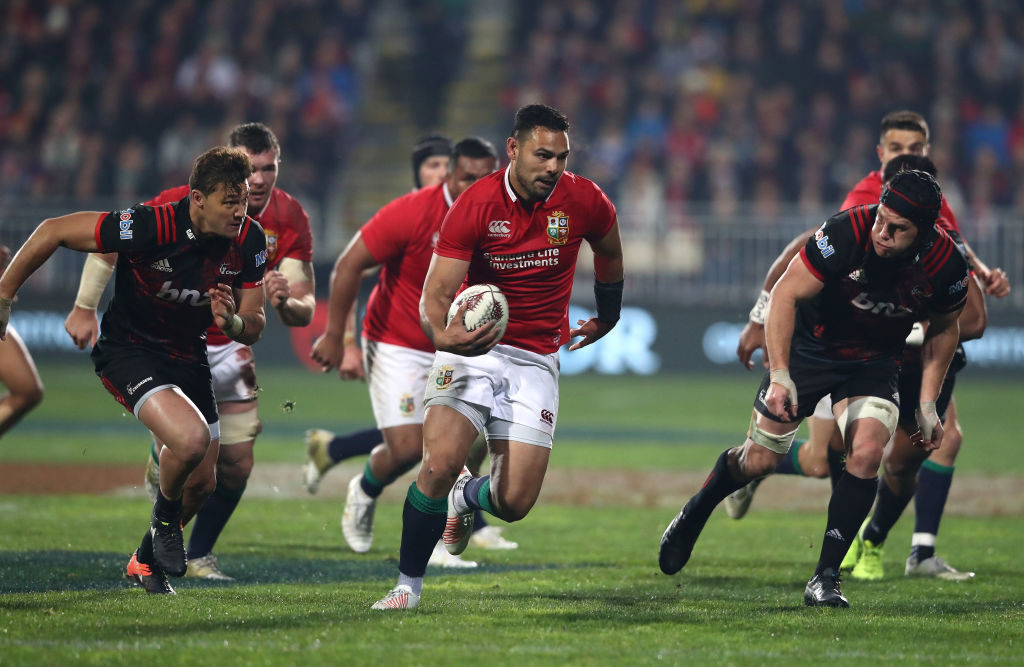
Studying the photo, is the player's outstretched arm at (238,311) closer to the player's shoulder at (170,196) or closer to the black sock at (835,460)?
the player's shoulder at (170,196)

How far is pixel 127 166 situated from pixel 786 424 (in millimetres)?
17778

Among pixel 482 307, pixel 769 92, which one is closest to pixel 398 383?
pixel 482 307

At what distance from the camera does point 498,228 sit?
6234mm

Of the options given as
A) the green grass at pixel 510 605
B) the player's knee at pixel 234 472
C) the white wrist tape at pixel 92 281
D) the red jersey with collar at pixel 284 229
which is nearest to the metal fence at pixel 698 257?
the green grass at pixel 510 605

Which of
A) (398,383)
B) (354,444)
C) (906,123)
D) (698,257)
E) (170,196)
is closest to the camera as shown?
(170,196)

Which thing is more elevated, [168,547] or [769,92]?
[769,92]

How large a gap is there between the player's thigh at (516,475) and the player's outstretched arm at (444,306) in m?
0.55

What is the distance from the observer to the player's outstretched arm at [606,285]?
667cm

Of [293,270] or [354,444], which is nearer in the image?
[293,270]

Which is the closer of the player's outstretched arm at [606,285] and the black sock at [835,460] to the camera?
the player's outstretched arm at [606,285]

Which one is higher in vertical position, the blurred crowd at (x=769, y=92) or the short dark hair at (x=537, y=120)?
the blurred crowd at (x=769, y=92)

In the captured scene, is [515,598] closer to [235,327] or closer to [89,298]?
[235,327]

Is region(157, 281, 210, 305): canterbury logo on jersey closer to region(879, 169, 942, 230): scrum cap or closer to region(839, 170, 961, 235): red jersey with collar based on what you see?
region(879, 169, 942, 230): scrum cap

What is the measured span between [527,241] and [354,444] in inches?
134
